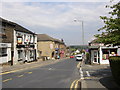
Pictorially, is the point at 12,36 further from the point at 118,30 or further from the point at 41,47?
the point at 41,47

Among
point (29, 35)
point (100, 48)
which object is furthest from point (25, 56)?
point (100, 48)

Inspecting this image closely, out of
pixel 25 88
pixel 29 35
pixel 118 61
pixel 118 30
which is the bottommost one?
pixel 25 88

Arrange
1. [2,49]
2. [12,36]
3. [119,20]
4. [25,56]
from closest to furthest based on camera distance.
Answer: [119,20] → [2,49] → [12,36] → [25,56]

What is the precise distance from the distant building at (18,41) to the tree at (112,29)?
62.4 feet

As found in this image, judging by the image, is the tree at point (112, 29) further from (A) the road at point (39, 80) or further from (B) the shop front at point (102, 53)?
(B) the shop front at point (102, 53)

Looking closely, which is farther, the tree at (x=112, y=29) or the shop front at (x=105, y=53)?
the shop front at (x=105, y=53)

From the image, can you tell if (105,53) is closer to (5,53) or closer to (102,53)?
(102,53)

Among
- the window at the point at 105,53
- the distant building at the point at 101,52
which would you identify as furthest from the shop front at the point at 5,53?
the window at the point at 105,53

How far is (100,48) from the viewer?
27828 millimetres

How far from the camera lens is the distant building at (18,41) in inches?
1105

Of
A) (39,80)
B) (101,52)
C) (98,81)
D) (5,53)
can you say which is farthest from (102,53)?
(39,80)

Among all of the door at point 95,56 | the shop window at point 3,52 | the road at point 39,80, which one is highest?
the shop window at point 3,52

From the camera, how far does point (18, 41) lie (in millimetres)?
30969

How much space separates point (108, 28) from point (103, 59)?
17.6m
